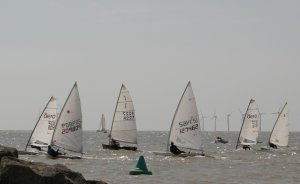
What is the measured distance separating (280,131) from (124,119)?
885 inches

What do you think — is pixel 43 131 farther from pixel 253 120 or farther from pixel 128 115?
pixel 253 120

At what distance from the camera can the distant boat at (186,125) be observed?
51531mm

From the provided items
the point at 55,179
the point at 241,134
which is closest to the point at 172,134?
the point at 241,134

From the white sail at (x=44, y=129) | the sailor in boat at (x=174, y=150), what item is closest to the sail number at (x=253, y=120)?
the sailor in boat at (x=174, y=150)

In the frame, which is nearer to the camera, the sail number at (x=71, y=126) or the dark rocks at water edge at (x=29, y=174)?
the dark rocks at water edge at (x=29, y=174)

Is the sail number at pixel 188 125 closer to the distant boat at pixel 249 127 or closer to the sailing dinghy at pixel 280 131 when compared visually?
the distant boat at pixel 249 127

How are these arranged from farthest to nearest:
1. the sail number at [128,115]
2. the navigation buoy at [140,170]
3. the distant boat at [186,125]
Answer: the sail number at [128,115]
the distant boat at [186,125]
the navigation buoy at [140,170]

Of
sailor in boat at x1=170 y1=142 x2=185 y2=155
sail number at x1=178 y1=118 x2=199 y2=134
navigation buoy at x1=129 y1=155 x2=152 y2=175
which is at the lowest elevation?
navigation buoy at x1=129 y1=155 x2=152 y2=175

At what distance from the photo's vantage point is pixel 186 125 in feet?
171

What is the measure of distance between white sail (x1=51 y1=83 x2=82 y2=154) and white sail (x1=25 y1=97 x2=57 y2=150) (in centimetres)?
419

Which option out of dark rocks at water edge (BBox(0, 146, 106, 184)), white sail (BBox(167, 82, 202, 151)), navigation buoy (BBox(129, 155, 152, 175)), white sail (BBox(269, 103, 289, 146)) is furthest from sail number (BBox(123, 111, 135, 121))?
dark rocks at water edge (BBox(0, 146, 106, 184))

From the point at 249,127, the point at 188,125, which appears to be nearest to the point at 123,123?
the point at 188,125

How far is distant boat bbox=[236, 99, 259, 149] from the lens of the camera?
7344 centimetres

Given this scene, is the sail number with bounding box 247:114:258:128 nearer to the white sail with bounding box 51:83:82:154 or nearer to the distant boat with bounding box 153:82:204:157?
the distant boat with bounding box 153:82:204:157
